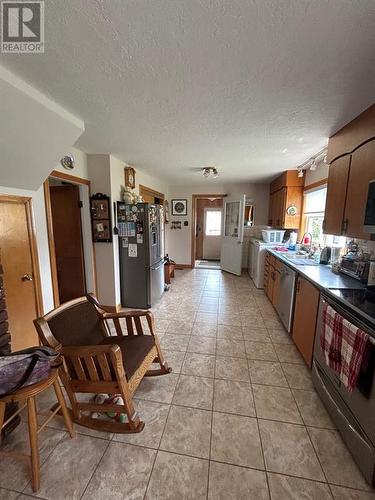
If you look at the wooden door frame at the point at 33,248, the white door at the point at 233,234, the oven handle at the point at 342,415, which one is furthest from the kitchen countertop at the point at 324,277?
the wooden door frame at the point at 33,248

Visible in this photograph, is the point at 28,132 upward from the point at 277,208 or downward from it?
upward

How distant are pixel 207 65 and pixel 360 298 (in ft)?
6.02

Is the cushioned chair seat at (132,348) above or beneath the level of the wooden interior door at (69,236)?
beneath

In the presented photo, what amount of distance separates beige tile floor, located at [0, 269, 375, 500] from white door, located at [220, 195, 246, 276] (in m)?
3.03

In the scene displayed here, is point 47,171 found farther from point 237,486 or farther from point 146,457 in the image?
point 237,486

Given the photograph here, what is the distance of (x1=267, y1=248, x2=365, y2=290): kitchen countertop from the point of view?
5.84ft

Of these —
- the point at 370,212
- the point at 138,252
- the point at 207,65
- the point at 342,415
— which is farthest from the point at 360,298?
the point at 138,252

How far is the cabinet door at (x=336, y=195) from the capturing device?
2006 millimetres

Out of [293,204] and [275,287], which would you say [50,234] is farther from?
[293,204]

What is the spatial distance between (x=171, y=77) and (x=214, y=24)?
0.43 meters

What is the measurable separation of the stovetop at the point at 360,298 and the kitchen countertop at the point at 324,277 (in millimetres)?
90

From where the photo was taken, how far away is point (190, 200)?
561 centimetres

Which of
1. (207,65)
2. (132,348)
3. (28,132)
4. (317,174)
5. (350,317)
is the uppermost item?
(207,65)

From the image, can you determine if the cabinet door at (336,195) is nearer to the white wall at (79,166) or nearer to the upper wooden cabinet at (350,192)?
the upper wooden cabinet at (350,192)
